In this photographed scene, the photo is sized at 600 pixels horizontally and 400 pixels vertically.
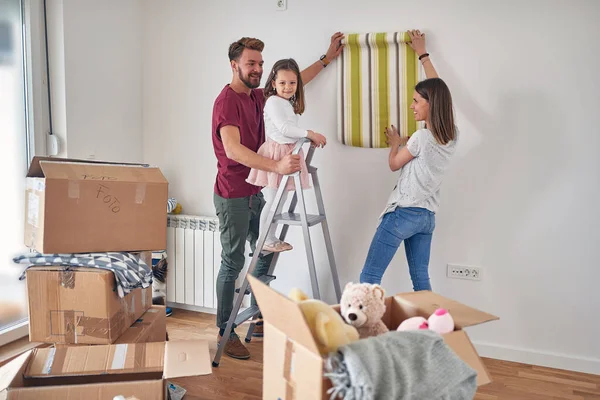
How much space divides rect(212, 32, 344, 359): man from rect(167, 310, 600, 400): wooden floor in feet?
0.44

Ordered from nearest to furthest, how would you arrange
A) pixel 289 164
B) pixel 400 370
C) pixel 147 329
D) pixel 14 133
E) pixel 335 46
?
pixel 400 370
pixel 147 329
pixel 289 164
pixel 14 133
pixel 335 46

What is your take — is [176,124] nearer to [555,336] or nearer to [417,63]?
[417,63]

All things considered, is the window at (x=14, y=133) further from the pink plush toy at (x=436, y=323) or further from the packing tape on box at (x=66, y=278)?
the pink plush toy at (x=436, y=323)

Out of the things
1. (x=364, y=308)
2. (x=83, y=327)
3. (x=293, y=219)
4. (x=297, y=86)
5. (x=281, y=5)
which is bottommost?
(x=83, y=327)

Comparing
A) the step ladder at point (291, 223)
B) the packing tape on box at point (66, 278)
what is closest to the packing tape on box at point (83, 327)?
the packing tape on box at point (66, 278)

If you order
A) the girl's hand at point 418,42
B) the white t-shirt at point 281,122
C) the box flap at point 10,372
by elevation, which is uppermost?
the girl's hand at point 418,42

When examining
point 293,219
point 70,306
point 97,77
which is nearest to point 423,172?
point 293,219

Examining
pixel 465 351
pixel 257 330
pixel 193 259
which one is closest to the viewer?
pixel 465 351

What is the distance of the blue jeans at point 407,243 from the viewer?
2441 mm

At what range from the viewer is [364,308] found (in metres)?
1.41

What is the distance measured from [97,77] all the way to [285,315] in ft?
7.86

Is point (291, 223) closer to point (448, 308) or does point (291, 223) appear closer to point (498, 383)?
point (448, 308)

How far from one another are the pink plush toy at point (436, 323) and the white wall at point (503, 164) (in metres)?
1.45

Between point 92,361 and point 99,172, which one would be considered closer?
point 92,361
